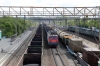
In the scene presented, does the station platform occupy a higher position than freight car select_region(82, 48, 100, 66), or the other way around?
freight car select_region(82, 48, 100, 66)

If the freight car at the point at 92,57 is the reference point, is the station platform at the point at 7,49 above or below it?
below

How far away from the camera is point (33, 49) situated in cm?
4200

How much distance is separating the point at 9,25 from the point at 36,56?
38.2 m

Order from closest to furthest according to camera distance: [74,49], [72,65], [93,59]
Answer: [93,59]
[72,65]
[74,49]

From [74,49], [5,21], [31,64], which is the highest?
[5,21]

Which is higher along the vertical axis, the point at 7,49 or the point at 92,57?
the point at 92,57

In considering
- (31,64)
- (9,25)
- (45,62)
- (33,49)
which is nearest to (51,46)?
(33,49)

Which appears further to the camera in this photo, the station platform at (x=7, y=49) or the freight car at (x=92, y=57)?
the station platform at (x=7, y=49)

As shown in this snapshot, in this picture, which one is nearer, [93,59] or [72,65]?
[93,59]

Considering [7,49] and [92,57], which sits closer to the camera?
[92,57]

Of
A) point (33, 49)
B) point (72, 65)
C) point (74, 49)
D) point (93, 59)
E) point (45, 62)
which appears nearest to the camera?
point (93, 59)

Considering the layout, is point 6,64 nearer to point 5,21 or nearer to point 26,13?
point 26,13

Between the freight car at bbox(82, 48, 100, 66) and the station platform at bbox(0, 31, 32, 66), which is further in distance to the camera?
the station platform at bbox(0, 31, 32, 66)

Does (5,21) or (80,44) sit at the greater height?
(5,21)
